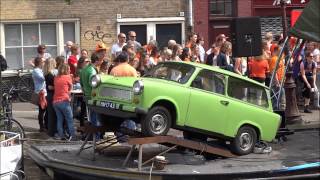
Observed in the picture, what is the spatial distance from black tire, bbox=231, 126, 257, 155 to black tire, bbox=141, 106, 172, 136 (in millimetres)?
1291

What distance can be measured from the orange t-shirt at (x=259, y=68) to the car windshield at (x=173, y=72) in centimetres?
494

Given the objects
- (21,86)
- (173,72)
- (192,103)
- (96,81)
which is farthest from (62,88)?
(21,86)

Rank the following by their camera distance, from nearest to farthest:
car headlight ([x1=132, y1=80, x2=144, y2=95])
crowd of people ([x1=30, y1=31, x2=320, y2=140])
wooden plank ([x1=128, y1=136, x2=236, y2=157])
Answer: wooden plank ([x1=128, y1=136, x2=236, y2=157]) < car headlight ([x1=132, y1=80, x2=144, y2=95]) < crowd of people ([x1=30, y1=31, x2=320, y2=140])

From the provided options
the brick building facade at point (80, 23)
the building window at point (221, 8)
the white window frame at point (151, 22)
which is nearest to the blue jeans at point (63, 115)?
the brick building facade at point (80, 23)

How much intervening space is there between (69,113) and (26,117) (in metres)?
4.10

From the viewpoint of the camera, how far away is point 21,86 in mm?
18766

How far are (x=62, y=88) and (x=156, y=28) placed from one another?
332 inches

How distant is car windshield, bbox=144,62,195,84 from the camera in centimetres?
945

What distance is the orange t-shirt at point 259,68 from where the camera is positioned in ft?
47.3

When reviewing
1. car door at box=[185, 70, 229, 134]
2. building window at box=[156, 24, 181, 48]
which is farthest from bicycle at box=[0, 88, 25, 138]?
building window at box=[156, 24, 181, 48]

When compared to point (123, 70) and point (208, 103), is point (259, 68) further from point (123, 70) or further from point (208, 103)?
point (208, 103)

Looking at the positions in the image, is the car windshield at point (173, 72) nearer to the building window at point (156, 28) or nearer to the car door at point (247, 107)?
the car door at point (247, 107)

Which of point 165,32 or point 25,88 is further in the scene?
point 165,32

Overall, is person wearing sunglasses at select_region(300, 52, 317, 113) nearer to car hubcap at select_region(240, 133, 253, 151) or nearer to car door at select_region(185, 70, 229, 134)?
car hubcap at select_region(240, 133, 253, 151)
